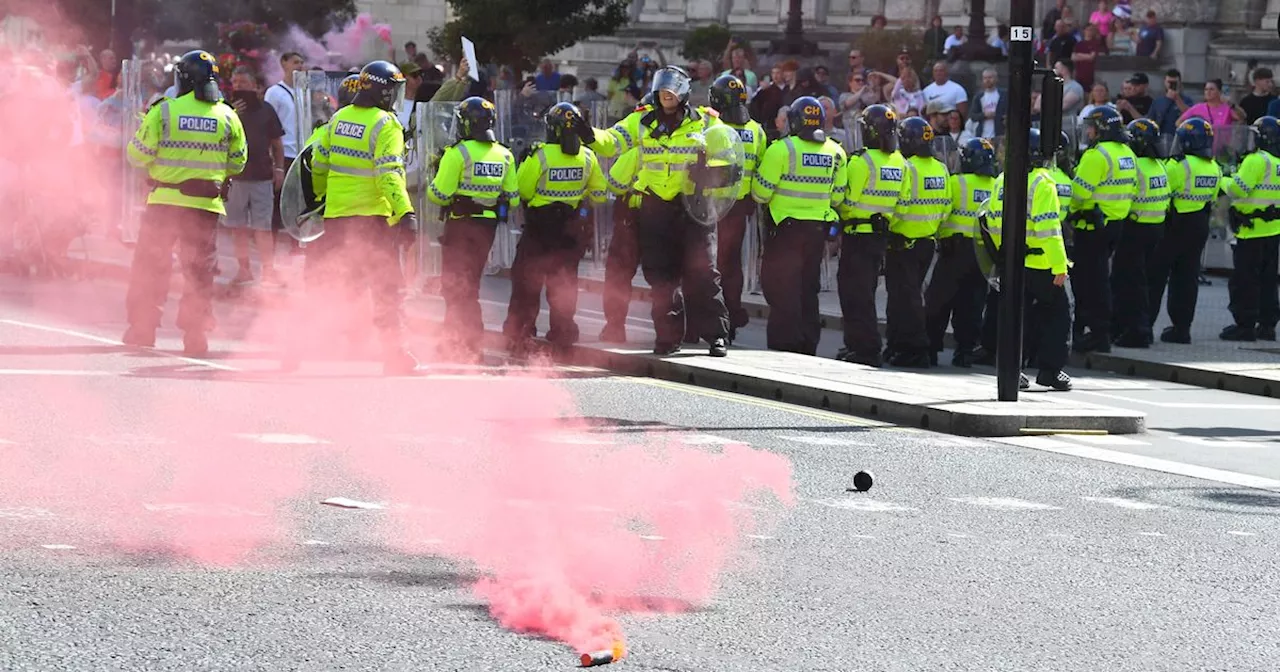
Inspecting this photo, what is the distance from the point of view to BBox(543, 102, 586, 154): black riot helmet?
15344 mm

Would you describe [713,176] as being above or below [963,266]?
above

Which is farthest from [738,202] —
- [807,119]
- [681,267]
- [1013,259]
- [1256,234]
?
[1256,234]

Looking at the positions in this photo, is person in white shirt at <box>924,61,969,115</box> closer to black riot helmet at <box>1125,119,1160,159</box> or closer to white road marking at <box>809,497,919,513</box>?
black riot helmet at <box>1125,119,1160,159</box>

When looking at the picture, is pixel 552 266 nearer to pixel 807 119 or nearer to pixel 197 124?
pixel 807 119

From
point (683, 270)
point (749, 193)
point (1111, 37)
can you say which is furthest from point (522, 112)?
point (1111, 37)

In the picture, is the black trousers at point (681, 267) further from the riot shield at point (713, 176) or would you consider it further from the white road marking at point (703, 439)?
the white road marking at point (703, 439)

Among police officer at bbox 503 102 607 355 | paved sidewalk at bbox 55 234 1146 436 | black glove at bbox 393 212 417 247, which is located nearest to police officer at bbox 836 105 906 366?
paved sidewalk at bbox 55 234 1146 436

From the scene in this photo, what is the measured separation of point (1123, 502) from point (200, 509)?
165 inches

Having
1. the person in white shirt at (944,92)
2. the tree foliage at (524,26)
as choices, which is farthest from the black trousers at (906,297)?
the tree foliage at (524,26)

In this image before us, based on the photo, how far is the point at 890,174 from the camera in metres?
15.9

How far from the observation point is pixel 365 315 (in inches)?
607

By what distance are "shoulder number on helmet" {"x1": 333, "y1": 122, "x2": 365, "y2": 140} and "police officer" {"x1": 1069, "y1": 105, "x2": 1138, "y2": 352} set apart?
5.45m

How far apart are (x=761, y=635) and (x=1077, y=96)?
17232mm

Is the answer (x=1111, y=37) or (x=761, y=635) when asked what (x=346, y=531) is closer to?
(x=761, y=635)
